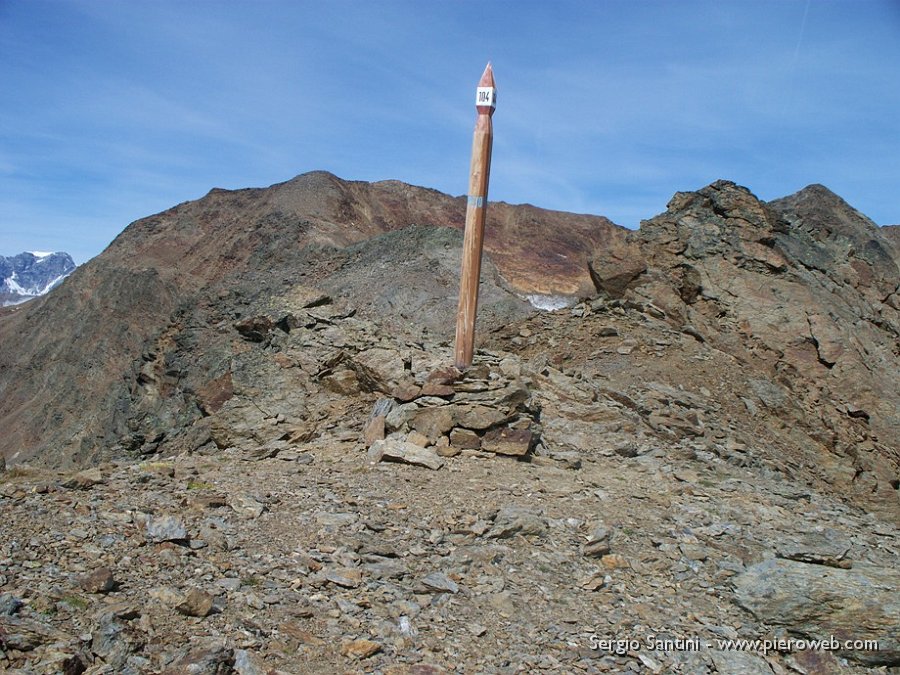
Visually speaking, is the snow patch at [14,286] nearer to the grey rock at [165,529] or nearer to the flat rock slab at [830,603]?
the grey rock at [165,529]

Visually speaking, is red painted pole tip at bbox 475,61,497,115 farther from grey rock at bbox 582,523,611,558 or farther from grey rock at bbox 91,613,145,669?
grey rock at bbox 91,613,145,669

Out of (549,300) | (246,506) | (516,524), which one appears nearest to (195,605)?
(246,506)

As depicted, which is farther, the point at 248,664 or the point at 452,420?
the point at 452,420

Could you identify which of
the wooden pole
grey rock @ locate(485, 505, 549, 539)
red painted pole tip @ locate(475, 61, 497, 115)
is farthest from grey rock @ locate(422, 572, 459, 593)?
red painted pole tip @ locate(475, 61, 497, 115)

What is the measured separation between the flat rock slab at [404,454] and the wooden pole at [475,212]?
1.30 metres

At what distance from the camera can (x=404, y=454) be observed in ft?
21.3

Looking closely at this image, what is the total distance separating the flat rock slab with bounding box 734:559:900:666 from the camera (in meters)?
4.12

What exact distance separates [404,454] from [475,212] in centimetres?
269

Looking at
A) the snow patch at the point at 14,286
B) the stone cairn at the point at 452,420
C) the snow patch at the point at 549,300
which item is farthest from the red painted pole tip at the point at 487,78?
the snow patch at the point at 14,286

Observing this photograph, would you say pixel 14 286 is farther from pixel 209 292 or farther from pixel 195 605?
pixel 195 605

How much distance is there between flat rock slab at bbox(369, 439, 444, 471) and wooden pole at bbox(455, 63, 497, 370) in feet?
4.25

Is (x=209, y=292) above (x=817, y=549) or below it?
above

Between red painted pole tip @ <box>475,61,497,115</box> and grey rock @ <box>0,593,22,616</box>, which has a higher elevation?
red painted pole tip @ <box>475,61,497,115</box>

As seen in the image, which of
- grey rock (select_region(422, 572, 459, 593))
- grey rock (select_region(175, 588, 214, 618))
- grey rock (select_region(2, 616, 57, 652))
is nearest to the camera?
grey rock (select_region(2, 616, 57, 652))
